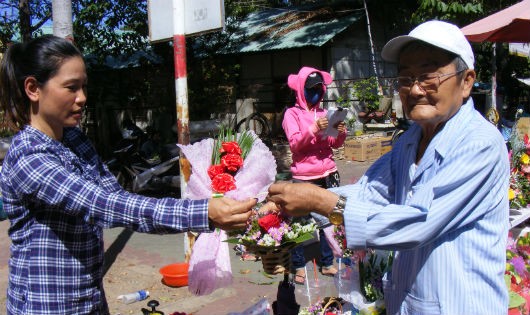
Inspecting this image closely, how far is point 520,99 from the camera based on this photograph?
63.3 feet

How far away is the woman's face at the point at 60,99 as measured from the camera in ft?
5.66

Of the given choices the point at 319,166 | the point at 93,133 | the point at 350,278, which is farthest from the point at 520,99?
the point at 350,278

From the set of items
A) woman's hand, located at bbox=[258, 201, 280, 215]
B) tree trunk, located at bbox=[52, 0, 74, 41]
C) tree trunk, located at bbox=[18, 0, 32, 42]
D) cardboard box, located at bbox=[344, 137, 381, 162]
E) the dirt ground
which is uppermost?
tree trunk, located at bbox=[18, 0, 32, 42]

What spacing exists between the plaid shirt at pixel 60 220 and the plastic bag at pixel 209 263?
81cm

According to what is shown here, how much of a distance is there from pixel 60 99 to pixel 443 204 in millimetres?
1377

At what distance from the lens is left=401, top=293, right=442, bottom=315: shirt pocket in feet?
5.51

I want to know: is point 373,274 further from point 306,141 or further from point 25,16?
point 25,16

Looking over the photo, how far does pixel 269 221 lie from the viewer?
87.0 inches

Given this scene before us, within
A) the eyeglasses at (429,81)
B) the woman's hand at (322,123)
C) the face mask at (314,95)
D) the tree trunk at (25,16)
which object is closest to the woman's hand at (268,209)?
the eyeglasses at (429,81)

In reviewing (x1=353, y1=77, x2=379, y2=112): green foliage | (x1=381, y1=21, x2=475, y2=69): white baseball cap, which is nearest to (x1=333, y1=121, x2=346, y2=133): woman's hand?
(x1=381, y1=21, x2=475, y2=69): white baseball cap

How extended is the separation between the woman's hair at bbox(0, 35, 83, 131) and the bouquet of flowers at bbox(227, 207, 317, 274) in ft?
3.42

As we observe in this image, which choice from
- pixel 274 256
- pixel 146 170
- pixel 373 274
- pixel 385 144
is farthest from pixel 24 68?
pixel 385 144

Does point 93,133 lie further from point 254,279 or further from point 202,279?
point 202,279

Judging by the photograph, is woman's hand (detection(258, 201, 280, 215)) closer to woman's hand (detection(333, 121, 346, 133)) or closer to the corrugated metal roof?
woman's hand (detection(333, 121, 346, 133))
